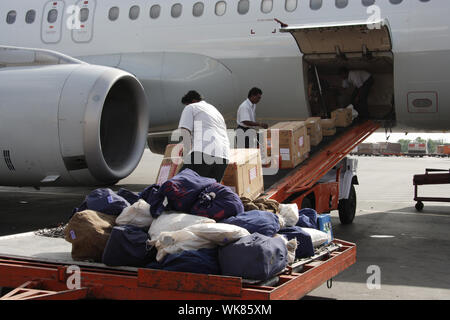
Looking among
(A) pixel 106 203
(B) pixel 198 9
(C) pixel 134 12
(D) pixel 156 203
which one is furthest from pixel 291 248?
(C) pixel 134 12

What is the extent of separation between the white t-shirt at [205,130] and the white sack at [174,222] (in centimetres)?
190

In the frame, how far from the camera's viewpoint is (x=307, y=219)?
4801 mm

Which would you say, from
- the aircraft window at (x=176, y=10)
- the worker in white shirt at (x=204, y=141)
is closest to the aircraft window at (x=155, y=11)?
the aircraft window at (x=176, y=10)

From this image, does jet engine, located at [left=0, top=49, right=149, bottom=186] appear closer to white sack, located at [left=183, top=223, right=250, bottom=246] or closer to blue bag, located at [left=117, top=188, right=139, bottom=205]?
blue bag, located at [left=117, top=188, right=139, bottom=205]

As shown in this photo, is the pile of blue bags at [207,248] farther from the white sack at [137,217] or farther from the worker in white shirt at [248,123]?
the worker in white shirt at [248,123]

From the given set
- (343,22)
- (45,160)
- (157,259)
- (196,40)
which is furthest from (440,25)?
(157,259)

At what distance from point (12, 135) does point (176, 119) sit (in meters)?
3.29

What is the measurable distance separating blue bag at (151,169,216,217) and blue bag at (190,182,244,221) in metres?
0.04

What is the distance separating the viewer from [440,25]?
8.05 m

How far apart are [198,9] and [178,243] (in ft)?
20.7

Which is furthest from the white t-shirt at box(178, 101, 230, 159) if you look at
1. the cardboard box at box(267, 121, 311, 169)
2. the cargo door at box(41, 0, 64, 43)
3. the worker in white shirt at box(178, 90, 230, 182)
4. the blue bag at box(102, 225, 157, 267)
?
Answer: the cargo door at box(41, 0, 64, 43)

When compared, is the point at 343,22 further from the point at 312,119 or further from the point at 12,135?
the point at 12,135

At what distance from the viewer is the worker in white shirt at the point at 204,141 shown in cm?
581

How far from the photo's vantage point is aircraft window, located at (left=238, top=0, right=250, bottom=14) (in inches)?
353
